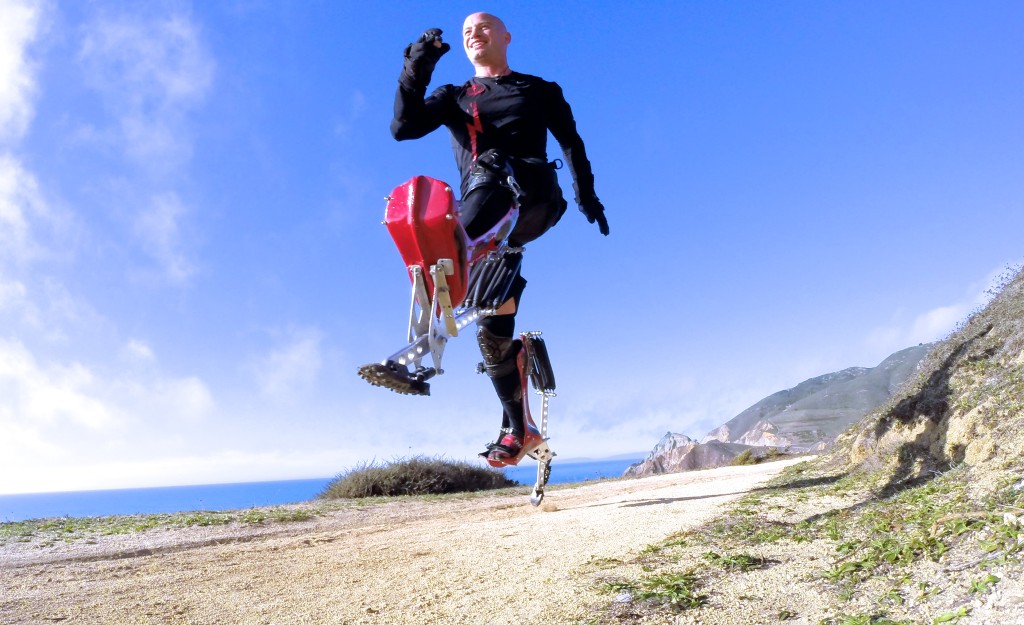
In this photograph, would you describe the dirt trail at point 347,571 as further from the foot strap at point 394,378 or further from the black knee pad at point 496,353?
the black knee pad at point 496,353

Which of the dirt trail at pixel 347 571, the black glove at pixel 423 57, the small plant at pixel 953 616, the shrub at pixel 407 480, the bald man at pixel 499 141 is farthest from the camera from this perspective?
the shrub at pixel 407 480

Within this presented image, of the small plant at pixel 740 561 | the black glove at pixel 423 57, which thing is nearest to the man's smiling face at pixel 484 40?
the black glove at pixel 423 57

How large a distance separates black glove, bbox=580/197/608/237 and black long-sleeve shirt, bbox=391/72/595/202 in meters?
0.57

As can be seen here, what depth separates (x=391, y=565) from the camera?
2.71 metres

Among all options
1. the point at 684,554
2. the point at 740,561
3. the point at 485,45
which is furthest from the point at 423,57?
the point at 740,561

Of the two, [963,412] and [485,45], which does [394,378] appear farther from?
[963,412]

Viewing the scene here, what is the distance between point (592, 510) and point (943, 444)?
6.26 ft

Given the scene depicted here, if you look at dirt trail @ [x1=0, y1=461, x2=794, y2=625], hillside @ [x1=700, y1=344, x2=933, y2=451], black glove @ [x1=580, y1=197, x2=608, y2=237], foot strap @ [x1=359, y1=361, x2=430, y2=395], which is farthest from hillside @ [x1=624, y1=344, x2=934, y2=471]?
foot strap @ [x1=359, y1=361, x2=430, y2=395]

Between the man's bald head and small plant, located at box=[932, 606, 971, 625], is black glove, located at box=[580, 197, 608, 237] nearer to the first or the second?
the man's bald head

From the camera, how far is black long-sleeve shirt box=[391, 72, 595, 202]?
3963 mm

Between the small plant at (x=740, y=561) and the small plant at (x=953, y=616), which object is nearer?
the small plant at (x=953, y=616)

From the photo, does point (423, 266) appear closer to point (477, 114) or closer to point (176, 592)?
point (477, 114)

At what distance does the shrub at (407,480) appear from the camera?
10633 millimetres

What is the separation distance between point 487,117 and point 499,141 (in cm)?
16
